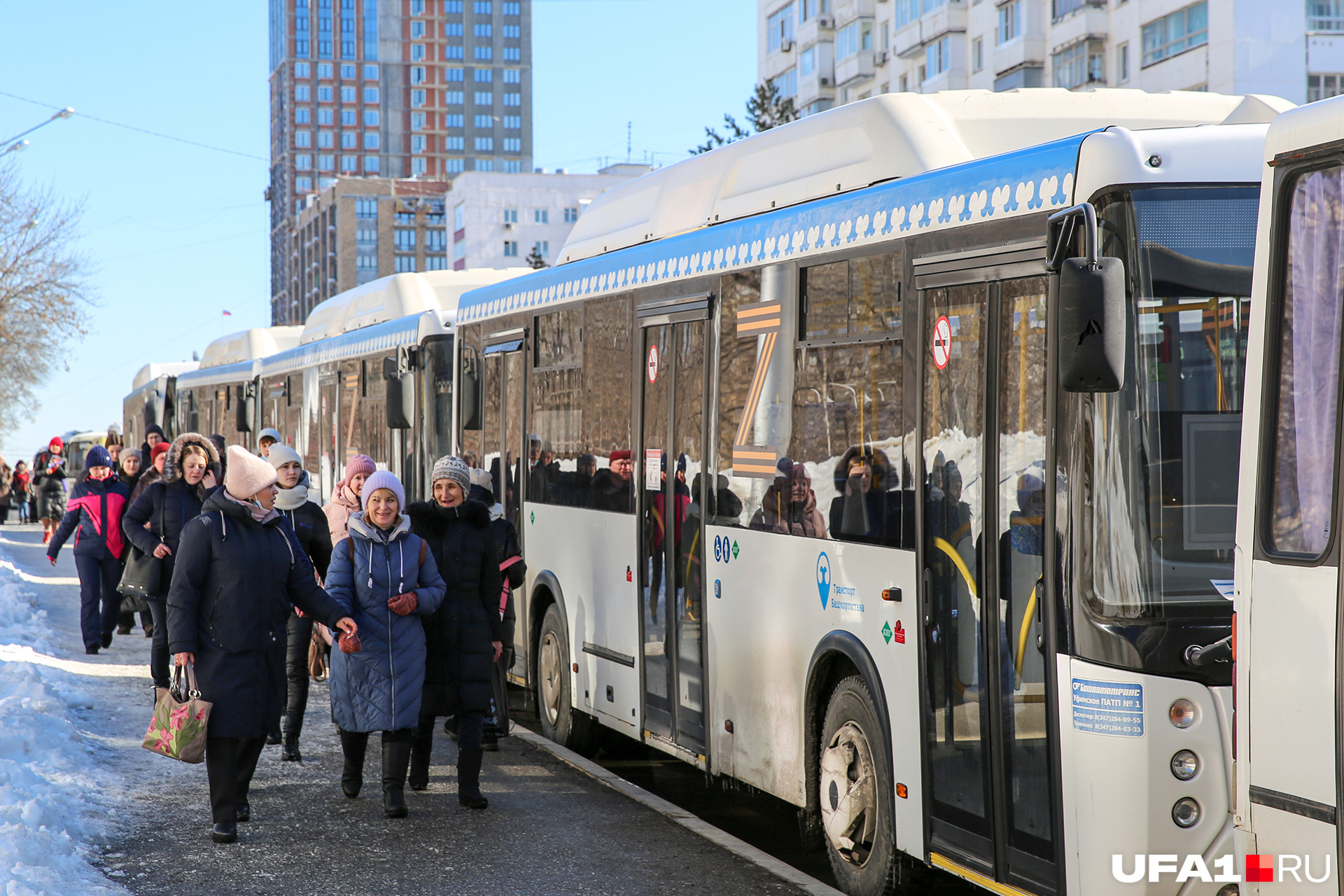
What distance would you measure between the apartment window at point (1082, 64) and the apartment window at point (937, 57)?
669 centimetres

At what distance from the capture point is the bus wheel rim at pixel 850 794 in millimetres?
6562

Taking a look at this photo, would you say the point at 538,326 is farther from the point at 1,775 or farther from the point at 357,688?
the point at 1,775

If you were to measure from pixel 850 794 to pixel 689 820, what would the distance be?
1566mm

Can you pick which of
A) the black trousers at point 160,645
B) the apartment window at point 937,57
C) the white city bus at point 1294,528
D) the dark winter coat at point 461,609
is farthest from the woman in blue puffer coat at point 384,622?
the apartment window at point 937,57

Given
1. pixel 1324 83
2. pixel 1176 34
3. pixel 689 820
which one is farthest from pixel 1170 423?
pixel 1176 34

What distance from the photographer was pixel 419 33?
196 metres

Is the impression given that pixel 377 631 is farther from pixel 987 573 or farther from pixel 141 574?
pixel 141 574

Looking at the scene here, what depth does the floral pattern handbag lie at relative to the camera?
7145 millimetres

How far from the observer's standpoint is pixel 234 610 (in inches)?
285

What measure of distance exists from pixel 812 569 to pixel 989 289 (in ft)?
5.92

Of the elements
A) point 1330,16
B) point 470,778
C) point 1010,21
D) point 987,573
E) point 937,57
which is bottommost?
point 470,778

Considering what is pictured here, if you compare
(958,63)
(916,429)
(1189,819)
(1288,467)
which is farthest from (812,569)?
(958,63)

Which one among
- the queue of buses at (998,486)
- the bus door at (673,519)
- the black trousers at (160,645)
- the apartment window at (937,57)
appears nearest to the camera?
the queue of buses at (998,486)

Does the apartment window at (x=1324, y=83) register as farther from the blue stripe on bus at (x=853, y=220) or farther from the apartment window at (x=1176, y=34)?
the blue stripe on bus at (x=853, y=220)
